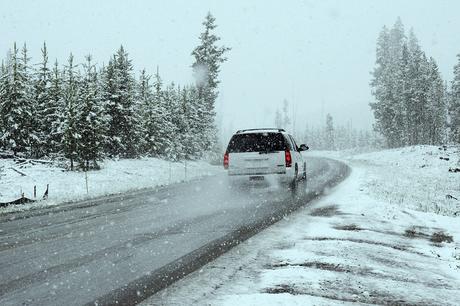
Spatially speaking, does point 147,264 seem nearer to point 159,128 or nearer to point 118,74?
point 118,74

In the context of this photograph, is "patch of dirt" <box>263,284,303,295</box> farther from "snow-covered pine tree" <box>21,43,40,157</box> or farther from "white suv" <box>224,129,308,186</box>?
"snow-covered pine tree" <box>21,43,40,157</box>

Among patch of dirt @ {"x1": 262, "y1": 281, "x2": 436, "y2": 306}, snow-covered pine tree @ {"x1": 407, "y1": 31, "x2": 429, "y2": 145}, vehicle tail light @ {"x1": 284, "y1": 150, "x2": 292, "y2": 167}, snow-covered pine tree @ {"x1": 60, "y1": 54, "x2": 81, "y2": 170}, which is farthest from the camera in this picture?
snow-covered pine tree @ {"x1": 407, "y1": 31, "x2": 429, "y2": 145}

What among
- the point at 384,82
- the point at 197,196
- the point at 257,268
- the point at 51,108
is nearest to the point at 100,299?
the point at 257,268

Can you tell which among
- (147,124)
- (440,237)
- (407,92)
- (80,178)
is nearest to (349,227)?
(440,237)

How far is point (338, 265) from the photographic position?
5.70 metres

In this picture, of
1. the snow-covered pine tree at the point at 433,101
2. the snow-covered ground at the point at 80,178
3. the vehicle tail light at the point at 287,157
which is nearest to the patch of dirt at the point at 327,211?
the vehicle tail light at the point at 287,157

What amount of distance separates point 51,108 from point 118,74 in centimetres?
514

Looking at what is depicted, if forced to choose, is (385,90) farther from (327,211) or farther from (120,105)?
(327,211)

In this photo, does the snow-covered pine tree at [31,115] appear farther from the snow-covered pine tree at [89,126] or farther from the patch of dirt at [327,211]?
the patch of dirt at [327,211]

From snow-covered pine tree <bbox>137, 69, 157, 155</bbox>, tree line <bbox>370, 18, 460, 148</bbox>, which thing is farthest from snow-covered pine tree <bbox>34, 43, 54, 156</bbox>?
tree line <bbox>370, 18, 460, 148</bbox>

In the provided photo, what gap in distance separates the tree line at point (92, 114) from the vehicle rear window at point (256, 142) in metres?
13.9

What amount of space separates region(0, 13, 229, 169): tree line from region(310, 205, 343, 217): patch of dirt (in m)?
18.4

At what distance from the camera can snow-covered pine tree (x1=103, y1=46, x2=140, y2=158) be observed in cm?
3212

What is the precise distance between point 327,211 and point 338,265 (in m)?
5.13
